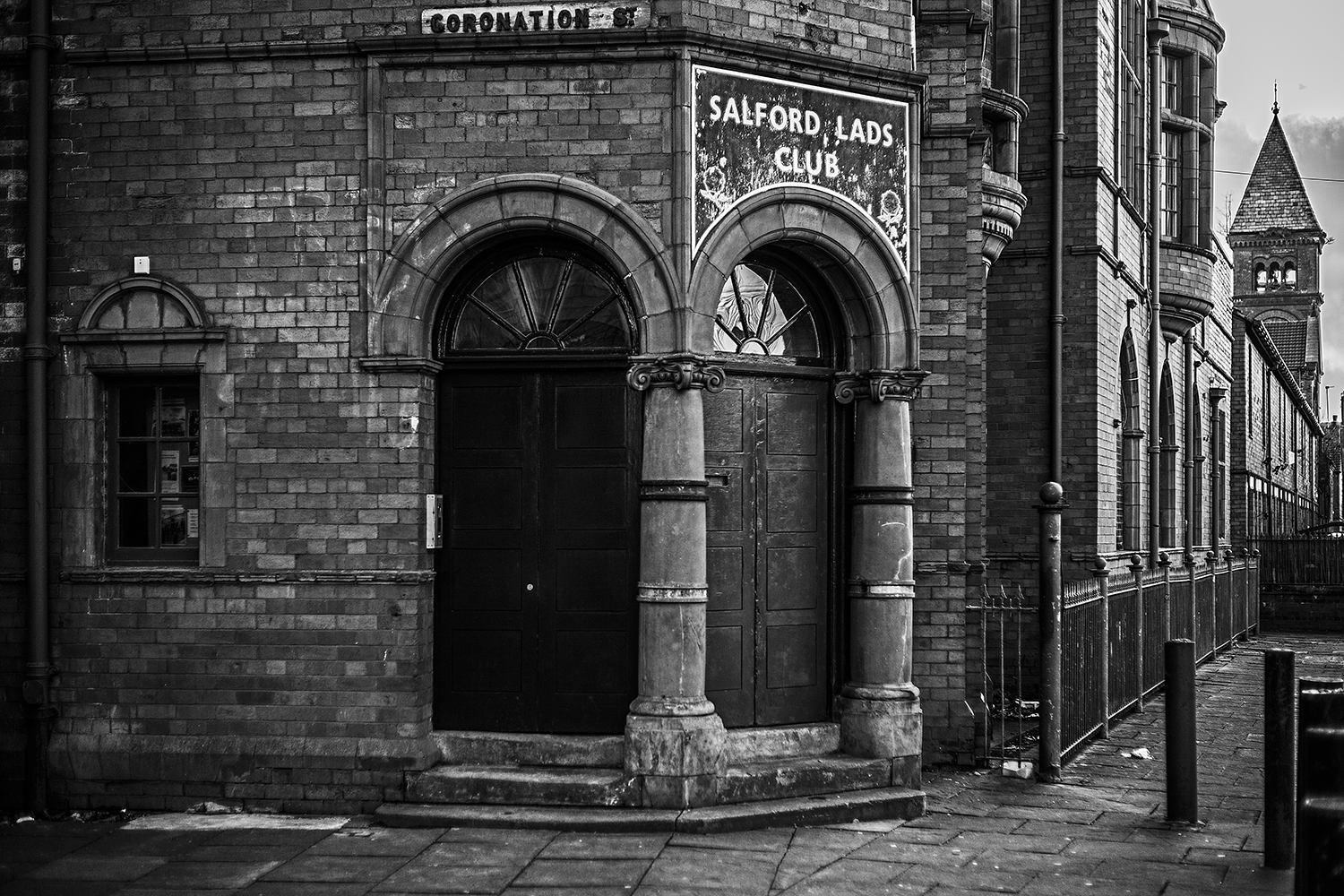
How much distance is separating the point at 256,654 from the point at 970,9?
23.9 ft

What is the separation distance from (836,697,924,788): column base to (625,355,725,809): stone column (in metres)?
1.21

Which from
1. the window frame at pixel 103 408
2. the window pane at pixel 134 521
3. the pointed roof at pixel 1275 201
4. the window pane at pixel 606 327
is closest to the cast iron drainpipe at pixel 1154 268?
the window pane at pixel 606 327

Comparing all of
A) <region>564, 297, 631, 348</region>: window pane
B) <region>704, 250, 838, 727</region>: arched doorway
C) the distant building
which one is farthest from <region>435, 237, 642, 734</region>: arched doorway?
the distant building

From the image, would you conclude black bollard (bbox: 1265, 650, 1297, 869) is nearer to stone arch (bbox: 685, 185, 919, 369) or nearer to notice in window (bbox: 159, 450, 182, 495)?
stone arch (bbox: 685, 185, 919, 369)

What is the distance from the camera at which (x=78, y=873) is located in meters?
7.49

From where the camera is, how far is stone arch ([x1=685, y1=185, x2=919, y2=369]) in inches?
356

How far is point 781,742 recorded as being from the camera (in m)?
9.40

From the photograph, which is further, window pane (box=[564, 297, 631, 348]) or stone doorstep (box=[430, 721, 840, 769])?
window pane (box=[564, 297, 631, 348])

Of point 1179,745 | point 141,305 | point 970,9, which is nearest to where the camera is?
point 1179,745

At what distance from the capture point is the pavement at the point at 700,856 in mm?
7223

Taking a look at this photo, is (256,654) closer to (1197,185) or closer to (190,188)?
(190,188)

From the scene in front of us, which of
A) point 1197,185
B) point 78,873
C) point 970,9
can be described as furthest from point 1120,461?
point 78,873

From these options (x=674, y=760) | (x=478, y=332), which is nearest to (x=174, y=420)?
(x=478, y=332)

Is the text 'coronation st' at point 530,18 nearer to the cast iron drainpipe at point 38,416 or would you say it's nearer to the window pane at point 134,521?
the cast iron drainpipe at point 38,416
